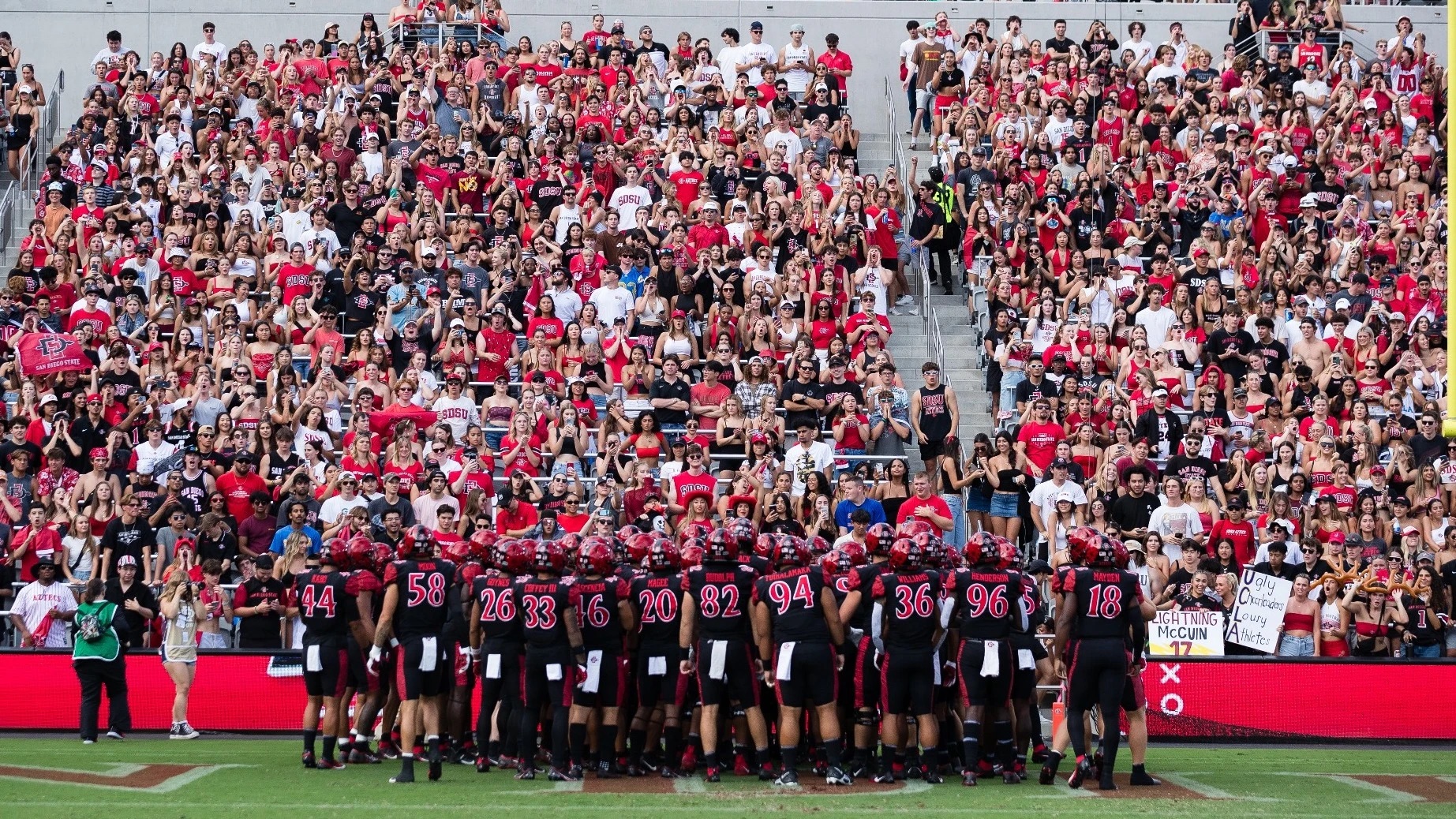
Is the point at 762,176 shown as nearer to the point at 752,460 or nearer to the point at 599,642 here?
the point at 752,460

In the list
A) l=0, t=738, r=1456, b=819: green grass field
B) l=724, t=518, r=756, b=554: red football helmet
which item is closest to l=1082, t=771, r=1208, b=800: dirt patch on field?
l=0, t=738, r=1456, b=819: green grass field

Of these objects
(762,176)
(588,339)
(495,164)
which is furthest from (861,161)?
(588,339)

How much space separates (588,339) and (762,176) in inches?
159

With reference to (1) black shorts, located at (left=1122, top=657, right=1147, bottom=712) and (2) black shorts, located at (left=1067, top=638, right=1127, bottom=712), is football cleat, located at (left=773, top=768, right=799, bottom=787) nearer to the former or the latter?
(2) black shorts, located at (left=1067, top=638, right=1127, bottom=712)

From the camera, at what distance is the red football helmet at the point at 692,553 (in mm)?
12492

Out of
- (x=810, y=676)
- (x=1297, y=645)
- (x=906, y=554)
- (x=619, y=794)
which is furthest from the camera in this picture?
(x=1297, y=645)

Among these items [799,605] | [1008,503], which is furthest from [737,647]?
[1008,503]

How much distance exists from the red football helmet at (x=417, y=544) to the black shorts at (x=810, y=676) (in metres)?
2.60

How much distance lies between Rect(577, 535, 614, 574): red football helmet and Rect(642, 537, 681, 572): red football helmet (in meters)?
0.38

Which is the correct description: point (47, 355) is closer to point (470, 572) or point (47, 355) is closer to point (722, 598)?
point (470, 572)

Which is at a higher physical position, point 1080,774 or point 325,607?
point 325,607

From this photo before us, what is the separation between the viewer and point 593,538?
12.5 m

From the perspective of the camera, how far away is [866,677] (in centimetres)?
1257

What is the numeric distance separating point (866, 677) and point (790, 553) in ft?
3.40
